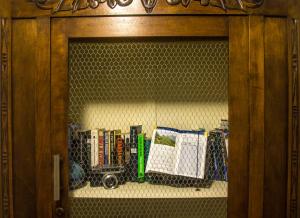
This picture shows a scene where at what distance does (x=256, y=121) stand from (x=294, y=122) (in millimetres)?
131

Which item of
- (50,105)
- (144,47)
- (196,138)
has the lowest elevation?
(196,138)

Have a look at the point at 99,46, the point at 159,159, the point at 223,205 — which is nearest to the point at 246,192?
the point at 223,205

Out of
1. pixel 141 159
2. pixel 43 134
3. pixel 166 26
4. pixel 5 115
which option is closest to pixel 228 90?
pixel 166 26

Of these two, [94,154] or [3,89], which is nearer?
[3,89]

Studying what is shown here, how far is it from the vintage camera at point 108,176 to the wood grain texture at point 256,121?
47 centimetres

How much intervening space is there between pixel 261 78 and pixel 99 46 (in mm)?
586

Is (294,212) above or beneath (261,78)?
beneath

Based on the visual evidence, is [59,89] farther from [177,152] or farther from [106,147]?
[177,152]

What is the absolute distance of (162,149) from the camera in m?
1.09

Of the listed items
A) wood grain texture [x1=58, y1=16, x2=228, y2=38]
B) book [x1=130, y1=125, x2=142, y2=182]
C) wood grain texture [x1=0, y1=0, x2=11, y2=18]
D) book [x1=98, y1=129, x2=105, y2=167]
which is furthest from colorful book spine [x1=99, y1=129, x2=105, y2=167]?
wood grain texture [x1=0, y1=0, x2=11, y2=18]

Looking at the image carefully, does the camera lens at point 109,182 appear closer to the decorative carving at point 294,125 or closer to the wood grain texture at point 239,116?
the wood grain texture at point 239,116

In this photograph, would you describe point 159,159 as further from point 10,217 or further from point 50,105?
→ point 10,217

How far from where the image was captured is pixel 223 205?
101 centimetres

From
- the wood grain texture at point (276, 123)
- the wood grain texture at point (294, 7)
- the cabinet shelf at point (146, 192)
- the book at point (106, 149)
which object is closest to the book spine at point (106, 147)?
the book at point (106, 149)
